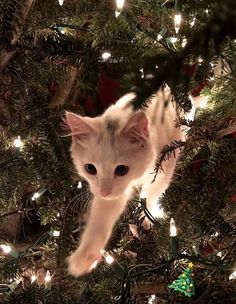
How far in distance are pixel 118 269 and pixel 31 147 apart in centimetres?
27

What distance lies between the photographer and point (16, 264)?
0.79 m

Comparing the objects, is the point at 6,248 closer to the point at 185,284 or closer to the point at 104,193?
the point at 104,193

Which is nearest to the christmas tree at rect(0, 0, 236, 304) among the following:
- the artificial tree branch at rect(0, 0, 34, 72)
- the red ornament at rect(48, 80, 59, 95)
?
the artificial tree branch at rect(0, 0, 34, 72)

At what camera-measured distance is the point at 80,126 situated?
0.73 metres

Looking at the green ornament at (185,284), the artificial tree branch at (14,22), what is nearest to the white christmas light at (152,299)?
the green ornament at (185,284)

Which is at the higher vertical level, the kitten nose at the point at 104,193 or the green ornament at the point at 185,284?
the kitten nose at the point at 104,193

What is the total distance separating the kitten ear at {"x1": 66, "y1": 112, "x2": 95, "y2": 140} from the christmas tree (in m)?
0.03

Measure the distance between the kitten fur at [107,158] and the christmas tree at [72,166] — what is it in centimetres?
3

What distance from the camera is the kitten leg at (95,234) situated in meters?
0.71

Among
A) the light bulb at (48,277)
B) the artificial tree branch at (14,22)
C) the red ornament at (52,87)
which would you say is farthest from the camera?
the red ornament at (52,87)

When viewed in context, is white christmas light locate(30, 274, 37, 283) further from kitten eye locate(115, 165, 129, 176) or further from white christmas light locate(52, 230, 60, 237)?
kitten eye locate(115, 165, 129, 176)

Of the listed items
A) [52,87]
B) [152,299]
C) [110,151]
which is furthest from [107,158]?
[52,87]

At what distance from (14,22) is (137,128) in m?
0.28

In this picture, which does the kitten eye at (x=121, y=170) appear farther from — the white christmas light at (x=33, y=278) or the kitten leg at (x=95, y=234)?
the white christmas light at (x=33, y=278)
